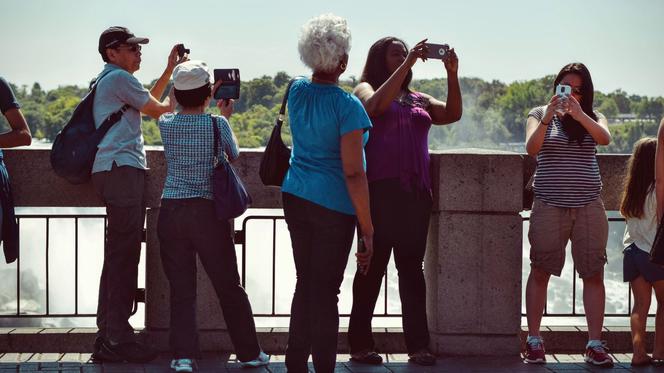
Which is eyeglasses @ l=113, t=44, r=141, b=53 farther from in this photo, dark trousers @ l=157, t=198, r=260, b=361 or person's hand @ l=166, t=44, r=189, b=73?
dark trousers @ l=157, t=198, r=260, b=361

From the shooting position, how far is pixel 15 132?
6273 mm

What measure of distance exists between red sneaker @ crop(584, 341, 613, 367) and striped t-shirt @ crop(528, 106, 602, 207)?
0.86m

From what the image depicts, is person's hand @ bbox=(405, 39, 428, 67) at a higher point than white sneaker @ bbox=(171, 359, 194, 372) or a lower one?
higher

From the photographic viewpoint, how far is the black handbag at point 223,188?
19.7ft

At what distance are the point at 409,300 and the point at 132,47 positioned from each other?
6.98ft

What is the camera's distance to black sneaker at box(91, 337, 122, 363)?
6.55 meters

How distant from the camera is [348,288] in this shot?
109 m

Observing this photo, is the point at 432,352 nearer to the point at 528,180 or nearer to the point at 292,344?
the point at 528,180

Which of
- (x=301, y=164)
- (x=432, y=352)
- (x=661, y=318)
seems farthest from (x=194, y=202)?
(x=661, y=318)

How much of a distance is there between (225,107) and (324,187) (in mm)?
1128

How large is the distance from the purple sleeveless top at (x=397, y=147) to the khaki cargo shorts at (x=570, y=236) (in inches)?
34.5

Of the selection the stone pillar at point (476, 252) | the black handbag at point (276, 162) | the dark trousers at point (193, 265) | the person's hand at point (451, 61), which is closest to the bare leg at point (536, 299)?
the stone pillar at point (476, 252)

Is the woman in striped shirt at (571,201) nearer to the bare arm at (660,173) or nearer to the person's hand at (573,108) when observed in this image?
the person's hand at (573,108)

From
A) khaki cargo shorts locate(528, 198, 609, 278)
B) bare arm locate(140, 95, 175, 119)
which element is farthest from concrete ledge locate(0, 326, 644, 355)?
bare arm locate(140, 95, 175, 119)
